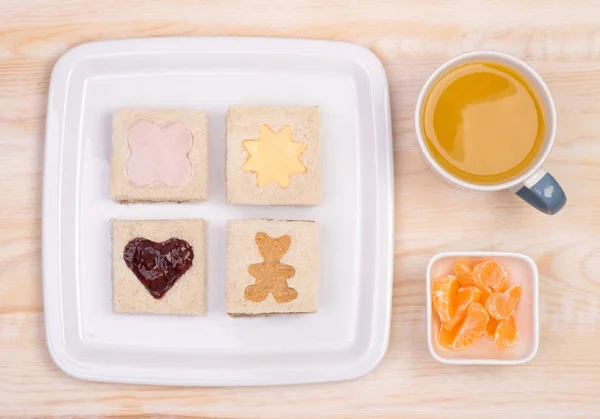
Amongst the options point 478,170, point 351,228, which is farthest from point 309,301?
point 478,170

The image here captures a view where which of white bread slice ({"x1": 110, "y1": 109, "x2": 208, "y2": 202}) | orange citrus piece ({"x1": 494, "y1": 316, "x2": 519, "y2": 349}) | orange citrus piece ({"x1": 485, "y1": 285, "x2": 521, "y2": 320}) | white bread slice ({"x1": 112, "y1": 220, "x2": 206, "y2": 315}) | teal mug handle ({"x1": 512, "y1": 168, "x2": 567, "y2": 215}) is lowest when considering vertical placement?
orange citrus piece ({"x1": 494, "y1": 316, "x2": 519, "y2": 349})

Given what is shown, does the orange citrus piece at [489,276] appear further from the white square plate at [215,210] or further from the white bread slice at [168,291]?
the white bread slice at [168,291]

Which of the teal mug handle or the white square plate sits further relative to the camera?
the white square plate

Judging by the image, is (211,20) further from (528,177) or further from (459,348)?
(459,348)

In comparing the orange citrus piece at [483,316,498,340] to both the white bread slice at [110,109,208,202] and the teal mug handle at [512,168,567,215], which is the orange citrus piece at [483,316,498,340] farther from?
the white bread slice at [110,109,208,202]

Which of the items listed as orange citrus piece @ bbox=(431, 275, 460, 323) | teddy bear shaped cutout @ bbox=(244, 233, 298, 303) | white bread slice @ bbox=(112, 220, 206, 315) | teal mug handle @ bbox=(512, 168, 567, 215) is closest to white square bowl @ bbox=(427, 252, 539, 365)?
orange citrus piece @ bbox=(431, 275, 460, 323)

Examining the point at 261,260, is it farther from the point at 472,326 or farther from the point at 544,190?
the point at 544,190
